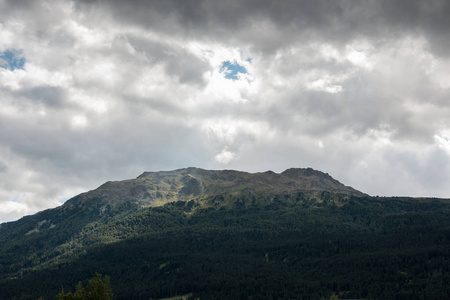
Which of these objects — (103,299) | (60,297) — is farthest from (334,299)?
(60,297)

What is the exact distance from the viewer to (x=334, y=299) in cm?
14150

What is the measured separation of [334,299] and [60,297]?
4198 inches

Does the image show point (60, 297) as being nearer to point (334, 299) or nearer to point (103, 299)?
point (103, 299)

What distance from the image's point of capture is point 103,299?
4916 inches

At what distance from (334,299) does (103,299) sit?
92.1m

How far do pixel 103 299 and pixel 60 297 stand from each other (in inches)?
577

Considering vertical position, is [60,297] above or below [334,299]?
above

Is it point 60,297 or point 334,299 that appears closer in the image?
point 60,297

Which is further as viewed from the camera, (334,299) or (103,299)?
(334,299)

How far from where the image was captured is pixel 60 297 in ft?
397

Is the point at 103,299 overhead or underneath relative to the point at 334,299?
overhead
